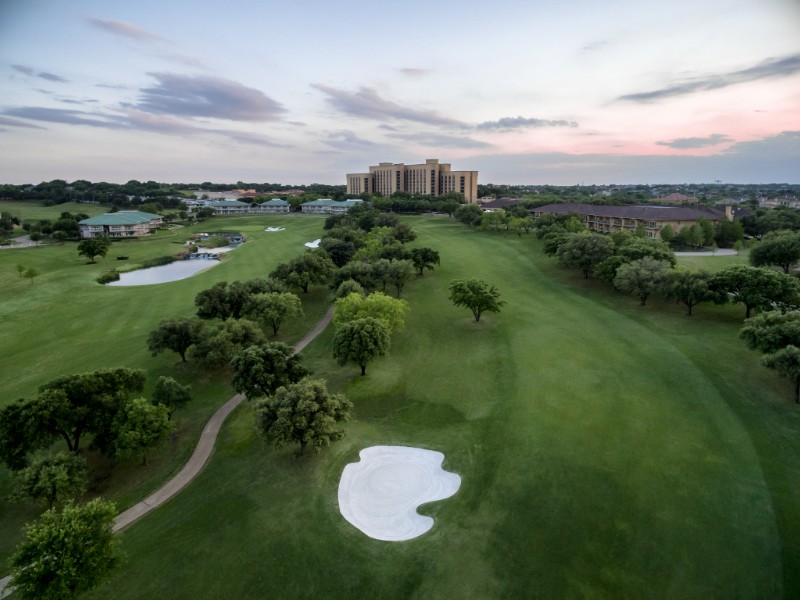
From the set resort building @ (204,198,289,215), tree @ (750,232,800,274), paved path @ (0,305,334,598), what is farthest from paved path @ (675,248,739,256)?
resort building @ (204,198,289,215)

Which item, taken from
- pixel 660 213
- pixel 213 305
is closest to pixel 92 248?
pixel 213 305

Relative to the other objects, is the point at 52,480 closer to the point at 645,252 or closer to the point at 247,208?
the point at 645,252

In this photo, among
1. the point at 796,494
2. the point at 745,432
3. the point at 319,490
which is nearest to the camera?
the point at 796,494

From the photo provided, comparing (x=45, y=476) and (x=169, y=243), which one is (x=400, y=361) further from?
(x=169, y=243)

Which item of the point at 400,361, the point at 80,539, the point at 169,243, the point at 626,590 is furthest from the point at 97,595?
the point at 169,243

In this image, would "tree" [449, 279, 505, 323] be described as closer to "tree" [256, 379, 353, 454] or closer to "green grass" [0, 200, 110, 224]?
"tree" [256, 379, 353, 454]

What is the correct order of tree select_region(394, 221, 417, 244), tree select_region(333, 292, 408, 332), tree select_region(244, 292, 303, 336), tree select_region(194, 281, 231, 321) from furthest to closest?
tree select_region(394, 221, 417, 244), tree select_region(194, 281, 231, 321), tree select_region(244, 292, 303, 336), tree select_region(333, 292, 408, 332)
